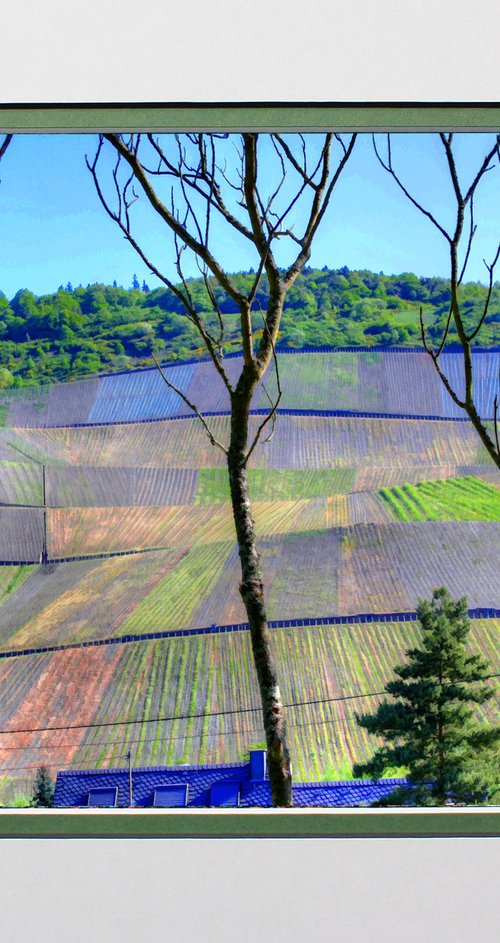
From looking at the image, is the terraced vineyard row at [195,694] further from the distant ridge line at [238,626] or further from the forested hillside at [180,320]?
the forested hillside at [180,320]

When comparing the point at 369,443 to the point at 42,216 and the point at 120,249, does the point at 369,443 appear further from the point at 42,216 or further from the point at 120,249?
the point at 42,216

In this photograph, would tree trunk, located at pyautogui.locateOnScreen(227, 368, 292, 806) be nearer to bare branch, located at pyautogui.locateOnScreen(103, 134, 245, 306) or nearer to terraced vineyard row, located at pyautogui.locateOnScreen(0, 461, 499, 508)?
terraced vineyard row, located at pyautogui.locateOnScreen(0, 461, 499, 508)

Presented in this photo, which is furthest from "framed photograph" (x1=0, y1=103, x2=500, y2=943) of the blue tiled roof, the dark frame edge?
the dark frame edge

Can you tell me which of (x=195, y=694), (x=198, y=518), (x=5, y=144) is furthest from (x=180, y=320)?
(x=195, y=694)

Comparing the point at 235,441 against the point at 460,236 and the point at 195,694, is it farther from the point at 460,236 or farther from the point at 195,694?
the point at 460,236

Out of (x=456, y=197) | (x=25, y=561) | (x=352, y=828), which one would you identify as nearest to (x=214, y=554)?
(x=25, y=561)

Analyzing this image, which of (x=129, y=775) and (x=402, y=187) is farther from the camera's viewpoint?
(x=402, y=187)

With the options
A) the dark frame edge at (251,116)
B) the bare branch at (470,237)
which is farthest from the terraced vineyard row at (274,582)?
the dark frame edge at (251,116)
